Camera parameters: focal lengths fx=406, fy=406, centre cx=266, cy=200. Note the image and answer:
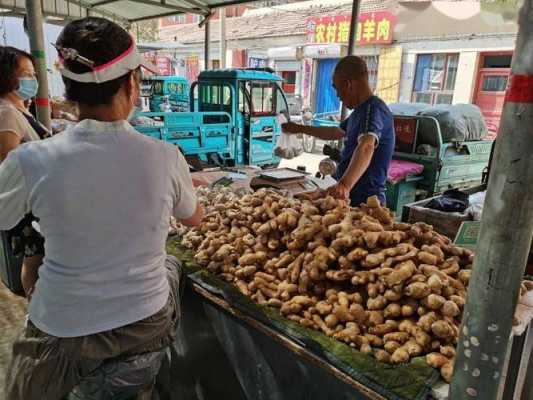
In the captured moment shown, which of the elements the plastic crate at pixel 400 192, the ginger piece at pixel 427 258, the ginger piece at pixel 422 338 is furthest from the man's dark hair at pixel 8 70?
the plastic crate at pixel 400 192

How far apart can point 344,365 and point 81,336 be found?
0.95 meters

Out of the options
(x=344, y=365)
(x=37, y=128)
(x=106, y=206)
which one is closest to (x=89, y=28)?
(x=106, y=206)

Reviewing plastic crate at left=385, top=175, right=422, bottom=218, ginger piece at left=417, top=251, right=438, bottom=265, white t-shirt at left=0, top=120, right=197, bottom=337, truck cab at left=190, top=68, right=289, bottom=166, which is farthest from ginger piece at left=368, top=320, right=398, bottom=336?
truck cab at left=190, top=68, right=289, bottom=166

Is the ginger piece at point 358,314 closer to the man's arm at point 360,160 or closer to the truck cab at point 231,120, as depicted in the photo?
the man's arm at point 360,160

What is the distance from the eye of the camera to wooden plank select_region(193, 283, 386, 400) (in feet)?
4.85

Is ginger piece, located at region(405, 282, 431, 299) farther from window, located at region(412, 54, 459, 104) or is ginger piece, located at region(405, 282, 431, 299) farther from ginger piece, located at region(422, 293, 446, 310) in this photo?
window, located at region(412, 54, 459, 104)

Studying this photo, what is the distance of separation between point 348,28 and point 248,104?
28.4 ft

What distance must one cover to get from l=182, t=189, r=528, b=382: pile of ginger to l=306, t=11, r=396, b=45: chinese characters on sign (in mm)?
12215

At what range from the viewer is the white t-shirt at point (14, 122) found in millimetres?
2555

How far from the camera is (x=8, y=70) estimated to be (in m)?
2.68

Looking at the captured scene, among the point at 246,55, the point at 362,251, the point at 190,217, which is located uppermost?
the point at 246,55

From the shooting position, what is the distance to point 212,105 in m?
8.62

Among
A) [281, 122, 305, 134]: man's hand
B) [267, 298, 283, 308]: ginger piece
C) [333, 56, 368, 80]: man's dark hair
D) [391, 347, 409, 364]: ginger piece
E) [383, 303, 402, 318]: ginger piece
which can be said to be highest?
[333, 56, 368, 80]: man's dark hair

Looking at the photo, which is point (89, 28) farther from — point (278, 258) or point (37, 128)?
point (37, 128)
